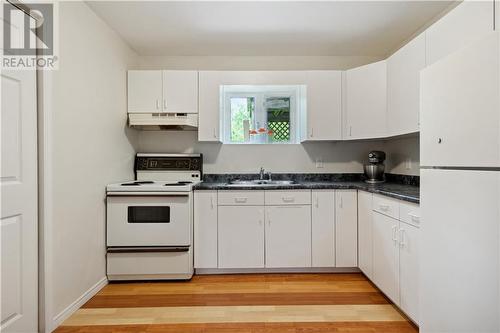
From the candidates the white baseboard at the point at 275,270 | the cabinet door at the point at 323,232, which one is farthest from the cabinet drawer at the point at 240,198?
the white baseboard at the point at 275,270

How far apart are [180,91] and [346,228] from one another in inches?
86.6

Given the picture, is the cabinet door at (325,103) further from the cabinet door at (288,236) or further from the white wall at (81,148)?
the white wall at (81,148)

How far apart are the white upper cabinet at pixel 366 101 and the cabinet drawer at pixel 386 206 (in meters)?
0.74

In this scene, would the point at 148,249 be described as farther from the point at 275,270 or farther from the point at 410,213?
the point at 410,213

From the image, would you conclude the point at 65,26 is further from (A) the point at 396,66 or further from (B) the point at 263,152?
(A) the point at 396,66

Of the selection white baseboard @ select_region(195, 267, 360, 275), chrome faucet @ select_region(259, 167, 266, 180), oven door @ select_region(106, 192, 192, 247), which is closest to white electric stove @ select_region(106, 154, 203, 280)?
oven door @ select_region(106, 192, 192, 247)

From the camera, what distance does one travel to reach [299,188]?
2820 mm

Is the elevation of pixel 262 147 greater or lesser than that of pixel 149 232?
greater

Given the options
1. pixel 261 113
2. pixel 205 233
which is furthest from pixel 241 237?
pixel 261 113

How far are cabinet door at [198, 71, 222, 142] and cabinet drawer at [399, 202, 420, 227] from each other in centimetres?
189

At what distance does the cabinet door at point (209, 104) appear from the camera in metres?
3.12

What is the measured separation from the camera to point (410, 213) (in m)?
1.89

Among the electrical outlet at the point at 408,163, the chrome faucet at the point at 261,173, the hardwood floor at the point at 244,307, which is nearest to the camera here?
the hardwood floor at the point at 244,307

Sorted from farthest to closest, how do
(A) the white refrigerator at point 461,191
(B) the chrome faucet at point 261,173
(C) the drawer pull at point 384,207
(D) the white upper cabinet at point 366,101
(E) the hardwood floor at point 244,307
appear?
(B) the chrome faucet at point 261,173
(D) the white upper cabinet at point 366,101
(C) the drawer pull at point 384,207
(E) the hardwood floor at point 244,307
(A) the white refrigerator at point 461,191
